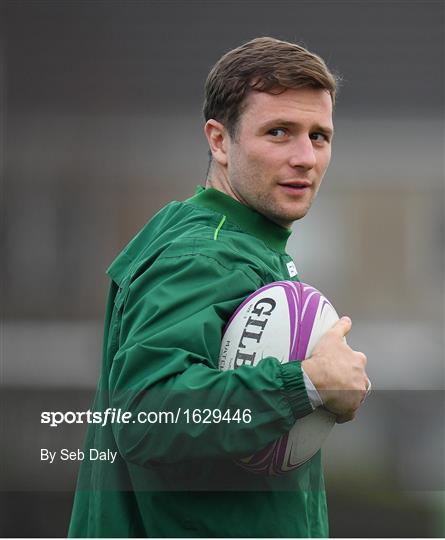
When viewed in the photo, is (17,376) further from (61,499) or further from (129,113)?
(129,113)

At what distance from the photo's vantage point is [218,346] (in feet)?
6.32

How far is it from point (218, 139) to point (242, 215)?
231 mm

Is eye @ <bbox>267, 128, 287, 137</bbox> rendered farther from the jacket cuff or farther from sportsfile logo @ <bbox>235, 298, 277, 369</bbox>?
the jacket cuff

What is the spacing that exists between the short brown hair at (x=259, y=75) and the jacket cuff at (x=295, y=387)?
2.23 ft

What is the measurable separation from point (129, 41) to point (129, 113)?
2.96 feet

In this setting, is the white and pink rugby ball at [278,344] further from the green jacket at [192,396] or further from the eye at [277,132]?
the eye at [277,132]

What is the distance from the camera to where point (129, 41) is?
6.40m

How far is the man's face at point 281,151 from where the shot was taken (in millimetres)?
2174

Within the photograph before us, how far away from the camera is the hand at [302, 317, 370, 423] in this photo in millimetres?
1838

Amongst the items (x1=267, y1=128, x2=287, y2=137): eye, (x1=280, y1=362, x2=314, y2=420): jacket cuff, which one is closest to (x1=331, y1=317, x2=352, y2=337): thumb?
(x1=280, y1=362, x2=314, y2=420): jacket cuff

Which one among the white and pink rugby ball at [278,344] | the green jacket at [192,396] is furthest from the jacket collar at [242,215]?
the white and pink rugby ball at [278,344]

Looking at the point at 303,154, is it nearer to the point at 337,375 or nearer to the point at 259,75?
the point at 259,75

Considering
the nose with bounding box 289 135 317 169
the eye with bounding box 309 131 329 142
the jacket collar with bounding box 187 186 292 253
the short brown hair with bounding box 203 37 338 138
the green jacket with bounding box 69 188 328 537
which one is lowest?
the green jacket with bounding box 69 188 328 537

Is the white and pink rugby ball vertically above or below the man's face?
below
